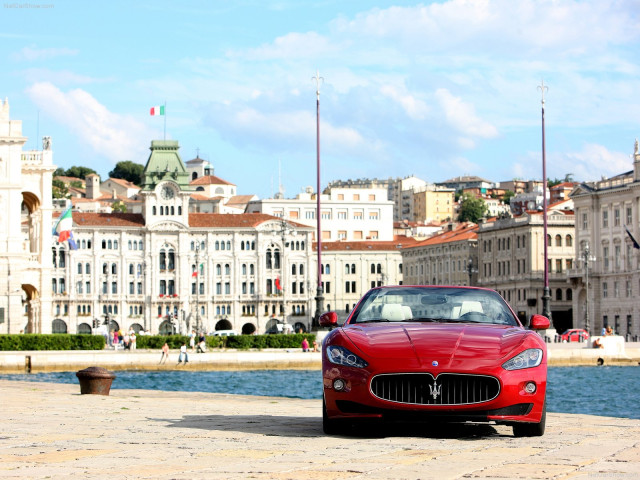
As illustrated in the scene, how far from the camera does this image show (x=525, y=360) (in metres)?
11.7

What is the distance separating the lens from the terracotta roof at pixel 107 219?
13212 cm

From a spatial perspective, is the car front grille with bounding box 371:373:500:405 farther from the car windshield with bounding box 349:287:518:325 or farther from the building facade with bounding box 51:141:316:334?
the building facade with bounding box 51:141:316:334

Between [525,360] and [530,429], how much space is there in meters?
0.79

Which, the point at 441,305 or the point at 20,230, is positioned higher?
the point at 20,230

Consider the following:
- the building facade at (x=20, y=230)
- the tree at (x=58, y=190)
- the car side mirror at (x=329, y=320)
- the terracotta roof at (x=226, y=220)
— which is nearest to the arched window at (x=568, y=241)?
the terracotta roof at (x=226, y=220)

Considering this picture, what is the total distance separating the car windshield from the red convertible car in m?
0.63

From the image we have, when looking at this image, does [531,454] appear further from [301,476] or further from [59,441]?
[59,441]

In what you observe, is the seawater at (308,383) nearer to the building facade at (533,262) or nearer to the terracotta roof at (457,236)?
the building facade at (533,262)

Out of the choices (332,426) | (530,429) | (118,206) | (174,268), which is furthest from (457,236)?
(332,426)

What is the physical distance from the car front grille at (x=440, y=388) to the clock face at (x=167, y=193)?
4941 inches

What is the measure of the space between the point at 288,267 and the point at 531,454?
5069 inches

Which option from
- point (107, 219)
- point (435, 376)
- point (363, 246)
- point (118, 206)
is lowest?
point (435, 376)

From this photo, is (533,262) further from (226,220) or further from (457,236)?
(226,220)

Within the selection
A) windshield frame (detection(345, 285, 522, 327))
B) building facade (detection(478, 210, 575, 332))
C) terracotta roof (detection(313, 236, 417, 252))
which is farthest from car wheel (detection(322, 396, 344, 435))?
terracotta roof (detection(313, 236, 417, 252))
